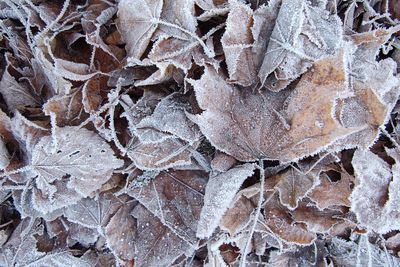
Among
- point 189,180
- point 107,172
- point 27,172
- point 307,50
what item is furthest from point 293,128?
point 27,172

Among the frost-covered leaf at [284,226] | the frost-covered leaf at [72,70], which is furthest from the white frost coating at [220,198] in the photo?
the frost-covered leaf at [72,70]

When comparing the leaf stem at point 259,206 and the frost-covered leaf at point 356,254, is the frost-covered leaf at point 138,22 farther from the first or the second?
the frost-covered leaf at point 356,254

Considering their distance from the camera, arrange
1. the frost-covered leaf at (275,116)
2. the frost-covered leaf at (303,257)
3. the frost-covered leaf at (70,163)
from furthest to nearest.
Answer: the frost-covered leaf at (303,257)
the frost-covered leaf at (70,163)
the frost-covered leaf at (275,116)

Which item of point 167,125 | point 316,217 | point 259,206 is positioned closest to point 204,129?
point 167,125

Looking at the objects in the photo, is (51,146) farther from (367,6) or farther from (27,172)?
(367,6)

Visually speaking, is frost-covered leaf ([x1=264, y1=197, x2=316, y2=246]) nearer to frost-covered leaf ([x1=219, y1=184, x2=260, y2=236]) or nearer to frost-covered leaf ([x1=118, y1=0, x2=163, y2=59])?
frost-covered leaf ([x1=219, y1=184, x2=260, y2=236])

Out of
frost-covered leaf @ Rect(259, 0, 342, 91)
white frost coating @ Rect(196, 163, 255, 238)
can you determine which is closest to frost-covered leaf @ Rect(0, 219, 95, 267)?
white frost coating @ Rect(196, 163, 255, 238)

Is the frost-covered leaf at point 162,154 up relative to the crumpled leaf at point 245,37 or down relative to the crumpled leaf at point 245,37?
down

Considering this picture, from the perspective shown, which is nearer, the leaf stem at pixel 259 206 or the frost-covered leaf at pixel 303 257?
the leaf stem at pixel 259 206
